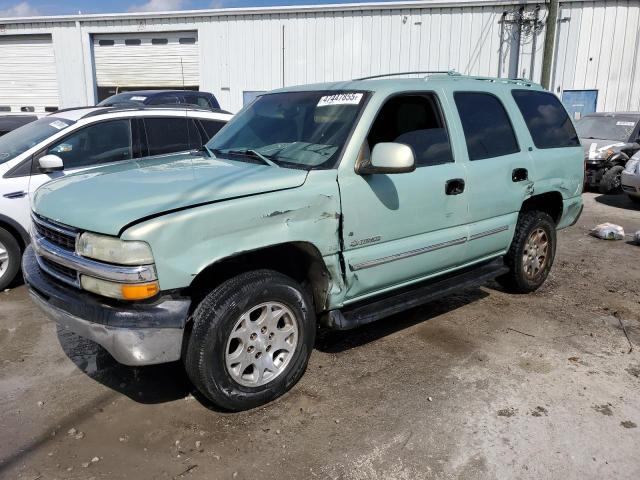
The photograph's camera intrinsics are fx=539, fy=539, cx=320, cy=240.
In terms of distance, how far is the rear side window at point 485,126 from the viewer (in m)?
4.23

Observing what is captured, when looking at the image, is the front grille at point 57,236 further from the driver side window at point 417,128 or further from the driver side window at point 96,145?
the driver side window at point 96,145

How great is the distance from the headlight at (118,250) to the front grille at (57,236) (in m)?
0.21

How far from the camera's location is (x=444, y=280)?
4.27m

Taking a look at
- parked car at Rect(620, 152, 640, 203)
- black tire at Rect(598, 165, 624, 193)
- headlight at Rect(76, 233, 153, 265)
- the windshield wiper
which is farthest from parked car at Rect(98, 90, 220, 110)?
black tire at Rect(598, 165, 624, 193)

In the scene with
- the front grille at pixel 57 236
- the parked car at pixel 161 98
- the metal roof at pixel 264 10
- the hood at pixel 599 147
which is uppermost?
the metal roof at pixel 264 10

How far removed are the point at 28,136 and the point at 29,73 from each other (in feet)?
60.8

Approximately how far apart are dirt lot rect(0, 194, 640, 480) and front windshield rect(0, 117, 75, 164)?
1.66 meters

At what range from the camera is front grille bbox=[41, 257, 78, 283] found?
297cm

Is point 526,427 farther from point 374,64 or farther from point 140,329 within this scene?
point 374,64

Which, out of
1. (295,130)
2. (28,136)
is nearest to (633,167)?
(295,130)

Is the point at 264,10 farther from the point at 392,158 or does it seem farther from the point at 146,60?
the point at 392,158

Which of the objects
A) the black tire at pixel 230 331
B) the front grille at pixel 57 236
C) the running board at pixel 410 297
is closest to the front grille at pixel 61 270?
the front grille at pixel 57 236

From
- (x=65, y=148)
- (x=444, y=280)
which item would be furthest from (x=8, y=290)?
(x=444, y=280)

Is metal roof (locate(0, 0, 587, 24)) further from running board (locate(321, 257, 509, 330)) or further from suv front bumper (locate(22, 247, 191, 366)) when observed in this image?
suv front bumper (locate(22, 247, 191, 366))
